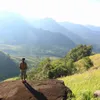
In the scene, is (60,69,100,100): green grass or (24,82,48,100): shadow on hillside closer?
(60,69,100,100): green grass

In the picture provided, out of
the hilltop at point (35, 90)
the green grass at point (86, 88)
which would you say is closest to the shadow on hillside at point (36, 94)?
the hilltop at point (35, 90)

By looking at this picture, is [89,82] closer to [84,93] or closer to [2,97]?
[84,93]

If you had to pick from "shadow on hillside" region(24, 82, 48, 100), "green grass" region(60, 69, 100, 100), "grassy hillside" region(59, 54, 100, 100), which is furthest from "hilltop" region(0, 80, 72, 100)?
"grassy hillside" region(59, 54, 100, 100)

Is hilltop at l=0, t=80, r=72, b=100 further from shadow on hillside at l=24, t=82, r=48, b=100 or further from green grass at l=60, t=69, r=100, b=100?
green grass at l=60, t=69, r=100, b=100

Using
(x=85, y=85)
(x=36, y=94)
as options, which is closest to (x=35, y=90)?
(x=36, y=94)

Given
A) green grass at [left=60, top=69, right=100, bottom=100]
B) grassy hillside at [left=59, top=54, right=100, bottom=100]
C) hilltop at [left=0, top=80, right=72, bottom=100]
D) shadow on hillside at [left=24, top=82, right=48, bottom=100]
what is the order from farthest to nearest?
hilltop at [left=0, top=80, right=72, bottom=100]
shadow on hillside at [left=24, top=82, right=48, bottom=100]
grassy hillside at [left=59, top=54, right=100, bottom=100]
green grass at [left=60, top=69, right=100, bottom=100]

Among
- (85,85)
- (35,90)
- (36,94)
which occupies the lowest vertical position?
(85,85)

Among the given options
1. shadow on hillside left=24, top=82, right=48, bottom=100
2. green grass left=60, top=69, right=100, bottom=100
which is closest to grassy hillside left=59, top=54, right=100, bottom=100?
green grass left=60, top=69, right=100, bottom=100

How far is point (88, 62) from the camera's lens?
9675 cm

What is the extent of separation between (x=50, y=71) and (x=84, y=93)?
55.4 metres

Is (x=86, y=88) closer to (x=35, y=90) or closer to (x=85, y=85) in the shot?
(x=85, y=85)

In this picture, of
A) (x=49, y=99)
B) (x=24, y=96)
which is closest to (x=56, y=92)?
(x=49, y=99)

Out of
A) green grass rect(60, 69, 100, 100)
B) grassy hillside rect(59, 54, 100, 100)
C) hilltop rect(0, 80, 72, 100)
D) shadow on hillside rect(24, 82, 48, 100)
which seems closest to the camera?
green grass rect(60, 69, 100, 100)

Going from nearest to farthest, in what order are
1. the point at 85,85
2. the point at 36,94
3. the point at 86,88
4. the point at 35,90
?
1. the point at 36,94
2. the point at 35,90
3. the point at 86,88
4. the point at 85,85
